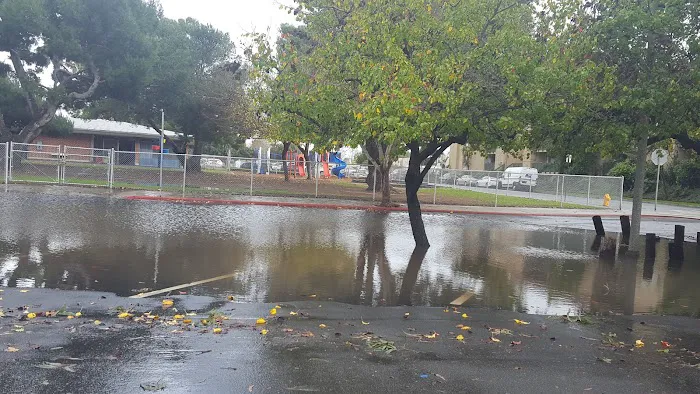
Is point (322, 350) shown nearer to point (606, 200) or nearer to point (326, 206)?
point (326, 206)

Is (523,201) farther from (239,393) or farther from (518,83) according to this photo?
(239,393)

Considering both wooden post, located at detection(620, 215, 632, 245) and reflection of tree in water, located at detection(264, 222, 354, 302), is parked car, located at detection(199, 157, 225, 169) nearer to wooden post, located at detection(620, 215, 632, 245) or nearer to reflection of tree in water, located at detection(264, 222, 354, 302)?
reflection of tree in water, located at detection(264, 222, 354, 302)

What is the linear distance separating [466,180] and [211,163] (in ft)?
51.8

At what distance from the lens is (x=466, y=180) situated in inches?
1464

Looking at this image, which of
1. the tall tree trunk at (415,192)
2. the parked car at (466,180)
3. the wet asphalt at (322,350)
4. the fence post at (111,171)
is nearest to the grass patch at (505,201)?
the parked car at (466,180)

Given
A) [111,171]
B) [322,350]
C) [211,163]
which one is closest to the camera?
[322,350]

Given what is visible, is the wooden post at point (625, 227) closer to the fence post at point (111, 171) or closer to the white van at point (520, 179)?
the white van at point (520, 179)

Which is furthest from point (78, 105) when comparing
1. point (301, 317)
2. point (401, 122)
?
point (301, 317)

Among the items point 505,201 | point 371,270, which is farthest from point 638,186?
point 505,201

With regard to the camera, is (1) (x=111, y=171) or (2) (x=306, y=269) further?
(1) (x=111, y=171)

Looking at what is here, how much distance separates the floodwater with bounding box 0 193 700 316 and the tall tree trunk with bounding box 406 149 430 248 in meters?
0.35

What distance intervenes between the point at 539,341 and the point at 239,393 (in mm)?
3457

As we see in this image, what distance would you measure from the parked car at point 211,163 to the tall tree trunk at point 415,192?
18.1 meters

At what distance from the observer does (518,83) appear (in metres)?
11.1
